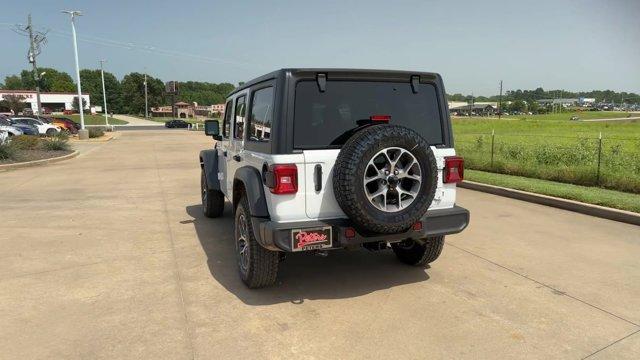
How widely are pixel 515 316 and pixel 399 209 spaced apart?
1.30m

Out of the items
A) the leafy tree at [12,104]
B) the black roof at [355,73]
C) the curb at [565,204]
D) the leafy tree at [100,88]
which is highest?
the leafy tree at [100,88]

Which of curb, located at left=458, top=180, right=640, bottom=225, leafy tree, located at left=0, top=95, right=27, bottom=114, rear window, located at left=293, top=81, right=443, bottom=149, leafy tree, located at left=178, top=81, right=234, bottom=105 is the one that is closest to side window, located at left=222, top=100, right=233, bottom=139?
rear window, located at left=293, top=81, right=443, bottom=149

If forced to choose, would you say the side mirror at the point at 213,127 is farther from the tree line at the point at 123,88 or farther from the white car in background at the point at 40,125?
the tree line at the point at 123,88

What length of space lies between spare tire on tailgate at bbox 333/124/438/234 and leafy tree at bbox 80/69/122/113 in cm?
14841

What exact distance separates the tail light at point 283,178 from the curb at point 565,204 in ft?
18.9

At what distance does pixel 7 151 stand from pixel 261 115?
590 inches

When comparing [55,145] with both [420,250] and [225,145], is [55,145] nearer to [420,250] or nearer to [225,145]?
[225,145]

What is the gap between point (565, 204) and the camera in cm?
778

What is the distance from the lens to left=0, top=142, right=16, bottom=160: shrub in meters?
15.1

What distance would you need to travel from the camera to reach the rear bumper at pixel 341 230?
11.7 ft

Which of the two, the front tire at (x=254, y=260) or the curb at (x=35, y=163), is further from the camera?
the curb at (x=35, y=163)

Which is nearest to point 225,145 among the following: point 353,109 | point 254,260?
point 254,260

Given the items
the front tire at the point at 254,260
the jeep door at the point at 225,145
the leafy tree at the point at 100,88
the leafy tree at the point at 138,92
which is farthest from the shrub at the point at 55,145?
the leafy tree at the point at 100,88

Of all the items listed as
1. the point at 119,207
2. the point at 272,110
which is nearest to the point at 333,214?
the point at 272,110
